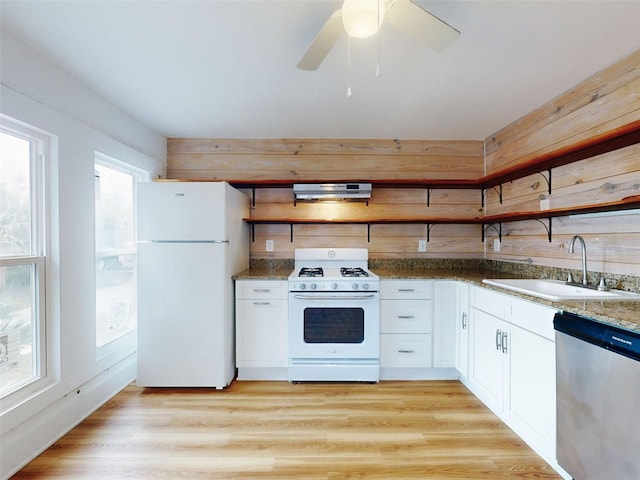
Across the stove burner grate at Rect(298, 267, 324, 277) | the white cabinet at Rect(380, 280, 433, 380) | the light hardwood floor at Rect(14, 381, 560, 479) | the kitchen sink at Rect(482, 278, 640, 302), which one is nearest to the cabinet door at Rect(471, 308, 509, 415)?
the light hardwood floor at Rect(14, 381, 560, 479)

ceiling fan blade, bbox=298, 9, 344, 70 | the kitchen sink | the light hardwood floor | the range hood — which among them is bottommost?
the light hardwood floor

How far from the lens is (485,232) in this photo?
318cm

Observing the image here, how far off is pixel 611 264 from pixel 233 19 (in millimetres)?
2477

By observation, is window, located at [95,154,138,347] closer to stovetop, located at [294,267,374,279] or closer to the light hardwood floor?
the light hardwood floor

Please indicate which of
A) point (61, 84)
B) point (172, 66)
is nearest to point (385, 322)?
point (172, 66)

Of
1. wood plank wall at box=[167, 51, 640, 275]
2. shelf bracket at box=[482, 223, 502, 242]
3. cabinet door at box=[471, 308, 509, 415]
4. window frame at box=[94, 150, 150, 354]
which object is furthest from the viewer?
wood plank wall at box=[167, 51, 640, 275]

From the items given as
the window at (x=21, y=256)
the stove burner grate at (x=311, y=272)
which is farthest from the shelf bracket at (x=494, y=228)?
the window at (x=21, y=256)

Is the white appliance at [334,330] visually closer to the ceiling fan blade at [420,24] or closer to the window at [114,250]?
the window at [114,250]

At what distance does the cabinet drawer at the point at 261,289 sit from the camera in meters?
2.57

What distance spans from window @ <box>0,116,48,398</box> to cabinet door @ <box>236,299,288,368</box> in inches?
48.6

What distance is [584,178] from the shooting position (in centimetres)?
203

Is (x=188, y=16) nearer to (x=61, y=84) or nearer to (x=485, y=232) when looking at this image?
(x=61, y=84)

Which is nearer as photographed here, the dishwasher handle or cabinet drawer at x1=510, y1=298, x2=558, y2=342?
the dishwasher handle

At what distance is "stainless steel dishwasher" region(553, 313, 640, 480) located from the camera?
1.18 m
